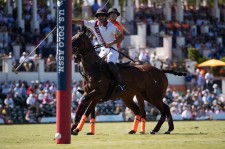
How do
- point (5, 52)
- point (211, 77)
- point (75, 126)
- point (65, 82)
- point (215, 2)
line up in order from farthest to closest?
point (215, 2)
point (211, 77)
point (5, 52)
point (75, 126)
point (65, 82)

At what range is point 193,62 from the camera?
45875 millimetres

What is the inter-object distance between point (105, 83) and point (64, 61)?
6726 millimetres

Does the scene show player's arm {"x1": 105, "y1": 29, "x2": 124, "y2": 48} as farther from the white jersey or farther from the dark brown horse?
the dark brown horse

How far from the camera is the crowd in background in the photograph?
118 ft

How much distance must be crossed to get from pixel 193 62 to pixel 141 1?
1674 centimetres

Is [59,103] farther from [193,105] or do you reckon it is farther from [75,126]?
[193,105]

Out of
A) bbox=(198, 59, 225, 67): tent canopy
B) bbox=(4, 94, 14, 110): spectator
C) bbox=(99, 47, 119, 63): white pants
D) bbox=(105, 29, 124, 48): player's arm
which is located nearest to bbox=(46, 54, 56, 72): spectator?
bbox=(4, 94, 14, 110): spectator

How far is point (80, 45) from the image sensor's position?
66.9 ft

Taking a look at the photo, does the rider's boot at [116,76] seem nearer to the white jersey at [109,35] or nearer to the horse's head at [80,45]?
the white jersey at [109,35]

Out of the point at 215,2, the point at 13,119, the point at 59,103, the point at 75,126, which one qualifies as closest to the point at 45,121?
the point at 13,119

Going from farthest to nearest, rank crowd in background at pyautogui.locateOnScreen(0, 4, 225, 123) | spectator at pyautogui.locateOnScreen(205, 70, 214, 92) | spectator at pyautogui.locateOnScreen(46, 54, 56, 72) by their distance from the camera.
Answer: spectator at pyautogui.locateOnScreen(205, 70, 214, 92) → spectator at pyautogui.locateOnScreen(46, 54, 56, 72) → crowd in background at pyautogui.locateOnScreen(0, 4, 225, 123)

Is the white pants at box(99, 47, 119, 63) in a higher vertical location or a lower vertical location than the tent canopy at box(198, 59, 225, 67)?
higher

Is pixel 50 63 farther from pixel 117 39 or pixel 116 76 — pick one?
pixel 116 76

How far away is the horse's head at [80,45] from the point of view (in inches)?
800
